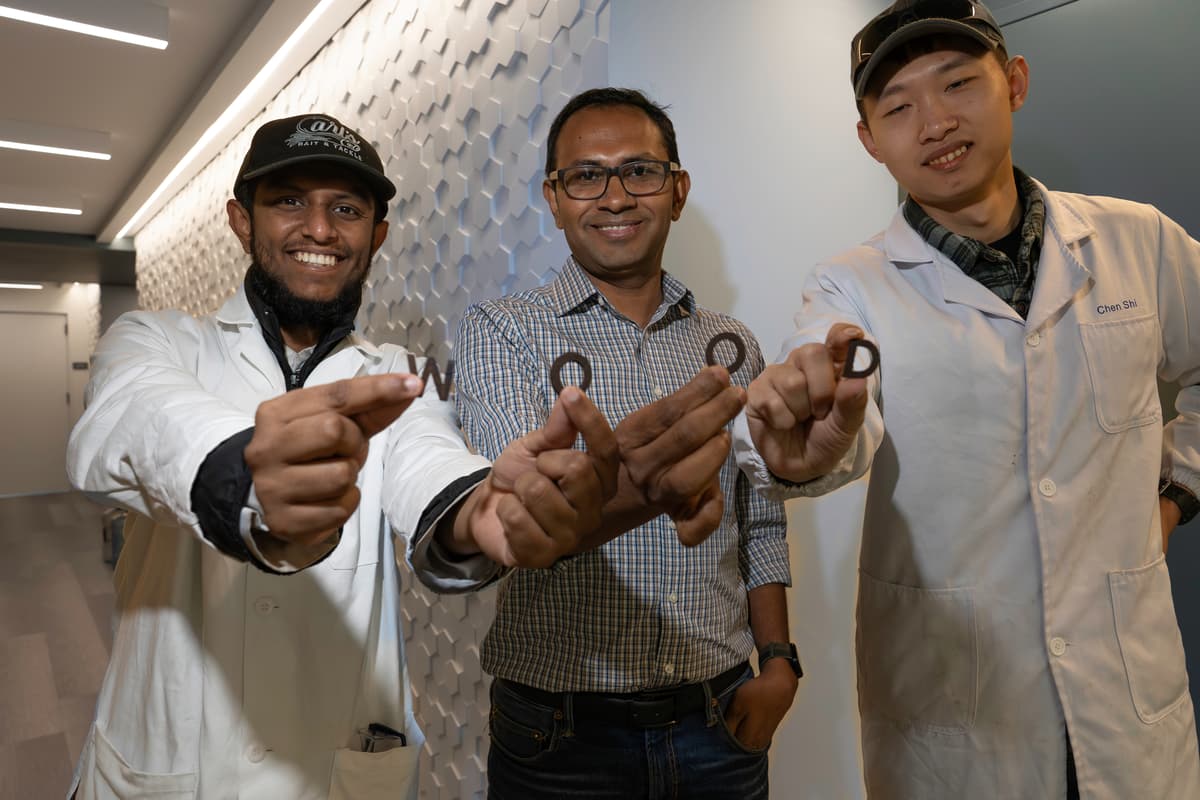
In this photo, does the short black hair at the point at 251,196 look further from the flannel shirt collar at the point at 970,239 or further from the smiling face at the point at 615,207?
the flannel shirt collar at the point at 970,239

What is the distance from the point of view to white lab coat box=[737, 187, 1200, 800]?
0.97 m

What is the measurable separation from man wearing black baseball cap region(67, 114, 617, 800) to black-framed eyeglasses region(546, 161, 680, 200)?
30 centimetres

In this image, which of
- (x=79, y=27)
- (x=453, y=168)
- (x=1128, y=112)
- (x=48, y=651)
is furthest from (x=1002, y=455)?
(x=48, y=651)

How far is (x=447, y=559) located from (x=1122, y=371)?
98 centimetres

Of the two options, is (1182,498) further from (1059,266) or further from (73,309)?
(73,309)

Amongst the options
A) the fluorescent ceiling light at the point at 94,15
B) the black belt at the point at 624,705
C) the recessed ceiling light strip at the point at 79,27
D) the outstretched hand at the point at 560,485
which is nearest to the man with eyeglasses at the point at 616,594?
the black belt at the point at 624,705

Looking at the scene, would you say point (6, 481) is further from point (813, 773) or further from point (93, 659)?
point (813, 773)

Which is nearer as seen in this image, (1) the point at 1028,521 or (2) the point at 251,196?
(1) the point at 1028,521

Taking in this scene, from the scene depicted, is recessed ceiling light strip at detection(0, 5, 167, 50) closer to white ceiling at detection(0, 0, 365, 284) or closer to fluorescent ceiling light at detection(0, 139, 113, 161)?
white ceiling at detection(0, 0, 365, 284)

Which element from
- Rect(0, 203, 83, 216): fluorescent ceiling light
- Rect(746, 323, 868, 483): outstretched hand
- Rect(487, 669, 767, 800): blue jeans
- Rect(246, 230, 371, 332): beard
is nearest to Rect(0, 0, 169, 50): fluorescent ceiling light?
Rect(246, 230, 371, 332): beard

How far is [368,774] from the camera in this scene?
3.51ft

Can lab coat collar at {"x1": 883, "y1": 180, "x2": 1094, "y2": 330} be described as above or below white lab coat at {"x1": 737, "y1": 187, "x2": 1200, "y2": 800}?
above

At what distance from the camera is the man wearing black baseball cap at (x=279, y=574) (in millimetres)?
780

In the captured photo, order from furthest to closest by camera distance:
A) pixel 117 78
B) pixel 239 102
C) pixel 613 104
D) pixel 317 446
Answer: pixel 239 102 → pixel 117 78 → pixel 613 104 → pixel 317 446
